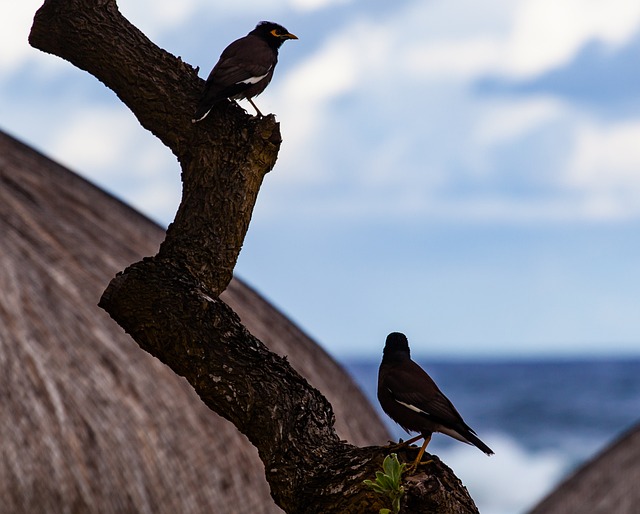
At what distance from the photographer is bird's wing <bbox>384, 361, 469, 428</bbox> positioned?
3.46 metres

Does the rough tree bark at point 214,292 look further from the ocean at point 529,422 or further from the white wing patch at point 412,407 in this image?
the ocean at point 529,422

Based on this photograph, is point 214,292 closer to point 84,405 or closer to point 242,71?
point 242,71

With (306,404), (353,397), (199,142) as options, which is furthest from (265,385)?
(353,397)

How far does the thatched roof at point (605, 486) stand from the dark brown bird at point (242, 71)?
8000mm

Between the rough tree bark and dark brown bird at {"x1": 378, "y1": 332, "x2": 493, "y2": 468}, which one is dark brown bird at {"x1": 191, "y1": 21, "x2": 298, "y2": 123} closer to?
the rough tree bark

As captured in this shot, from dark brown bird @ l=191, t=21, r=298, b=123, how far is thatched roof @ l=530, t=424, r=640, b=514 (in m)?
8.00

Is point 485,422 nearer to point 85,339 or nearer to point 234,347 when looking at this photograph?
point 85,339

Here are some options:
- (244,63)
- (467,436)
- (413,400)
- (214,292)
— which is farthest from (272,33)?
(467,436)

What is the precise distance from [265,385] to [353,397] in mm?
7433

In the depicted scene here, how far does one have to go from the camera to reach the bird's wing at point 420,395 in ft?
11.4

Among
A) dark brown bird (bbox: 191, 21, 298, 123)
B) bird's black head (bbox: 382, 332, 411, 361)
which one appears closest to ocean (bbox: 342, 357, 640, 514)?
dark brown bird (bbox: 191, 21, 298, 123)

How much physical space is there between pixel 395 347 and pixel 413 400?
0.72 ft

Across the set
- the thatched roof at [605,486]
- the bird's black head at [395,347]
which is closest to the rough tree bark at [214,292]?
the bird's black head at [395,347]

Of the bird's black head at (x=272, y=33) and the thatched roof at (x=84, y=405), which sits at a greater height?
the bird's black head at (x=272, y=33)
